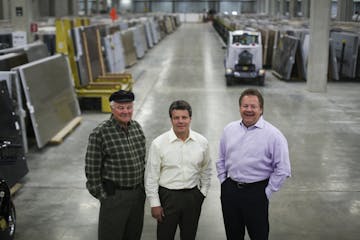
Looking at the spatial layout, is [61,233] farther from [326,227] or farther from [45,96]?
[45,96]

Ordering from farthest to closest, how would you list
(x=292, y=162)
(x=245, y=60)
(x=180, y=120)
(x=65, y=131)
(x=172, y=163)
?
(x=245, y=60) → (x=65, y=131) → (x=292, y=162) → (x=172, y=163) → (x=180, y=120)

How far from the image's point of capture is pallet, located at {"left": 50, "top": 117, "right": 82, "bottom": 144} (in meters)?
9.70

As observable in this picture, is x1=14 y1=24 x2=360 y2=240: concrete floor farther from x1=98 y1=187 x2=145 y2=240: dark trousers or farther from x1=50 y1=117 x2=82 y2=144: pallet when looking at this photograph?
x1=98 y1=187 x2=145 y2=240: dark trousers

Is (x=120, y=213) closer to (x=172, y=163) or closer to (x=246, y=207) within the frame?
(x=172, y=163)

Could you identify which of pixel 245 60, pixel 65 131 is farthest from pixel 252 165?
pixel 245 60

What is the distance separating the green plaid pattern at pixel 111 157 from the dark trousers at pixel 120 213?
0.09m

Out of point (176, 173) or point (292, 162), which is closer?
point (176, 173)

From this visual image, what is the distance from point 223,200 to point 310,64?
40.9 ft

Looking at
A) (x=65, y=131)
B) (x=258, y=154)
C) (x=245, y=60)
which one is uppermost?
(x=258, y=154)

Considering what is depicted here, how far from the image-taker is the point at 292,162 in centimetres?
866

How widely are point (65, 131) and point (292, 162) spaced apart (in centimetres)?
468

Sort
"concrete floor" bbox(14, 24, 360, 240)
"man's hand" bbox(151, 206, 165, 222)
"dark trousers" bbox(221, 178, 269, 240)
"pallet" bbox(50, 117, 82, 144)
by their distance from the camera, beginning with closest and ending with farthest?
1. "man's hand" bbox(151, 206, 165, 222)
2. "dark trousers" bbox(221, 178, 269, 240)
3. "concrete floor" bbox(14, 24, 360, 240)
4. "pallet" bbox(50, 117, 82, 144)

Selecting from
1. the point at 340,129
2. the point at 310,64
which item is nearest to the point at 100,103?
the point at 340,129

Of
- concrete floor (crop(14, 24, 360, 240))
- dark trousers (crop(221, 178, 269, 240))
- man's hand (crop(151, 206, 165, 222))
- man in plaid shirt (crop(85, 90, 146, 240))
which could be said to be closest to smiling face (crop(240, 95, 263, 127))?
dark trousers (crop(221, 178, 269, 240))
